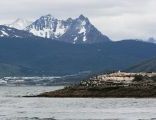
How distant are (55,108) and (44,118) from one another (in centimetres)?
3595

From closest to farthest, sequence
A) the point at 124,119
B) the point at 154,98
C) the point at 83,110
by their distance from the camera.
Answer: the point at 124,119 → the point at 83,110 → the point at 154,98

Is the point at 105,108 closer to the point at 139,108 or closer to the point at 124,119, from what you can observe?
the point at 139,108

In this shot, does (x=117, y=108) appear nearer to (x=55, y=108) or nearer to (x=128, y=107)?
(x=128, y=107)

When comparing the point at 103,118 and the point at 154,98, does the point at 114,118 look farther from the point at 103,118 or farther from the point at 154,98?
the point at 154,98

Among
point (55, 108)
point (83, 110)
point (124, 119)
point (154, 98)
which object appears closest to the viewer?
point (124, 119)

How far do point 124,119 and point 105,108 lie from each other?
128ft

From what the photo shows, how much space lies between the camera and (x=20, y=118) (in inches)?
4936

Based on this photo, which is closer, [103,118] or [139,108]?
[103,118]

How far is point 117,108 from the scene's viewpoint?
155875 millimetres

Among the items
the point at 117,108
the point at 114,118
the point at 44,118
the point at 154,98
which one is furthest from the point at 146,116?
the point at 154,98

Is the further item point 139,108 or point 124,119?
point 139,108

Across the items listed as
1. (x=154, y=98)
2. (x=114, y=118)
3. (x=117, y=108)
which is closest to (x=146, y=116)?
(x=114, y=118)

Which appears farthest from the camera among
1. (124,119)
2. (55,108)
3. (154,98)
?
(154,98)

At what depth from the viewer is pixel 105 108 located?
15762cm
